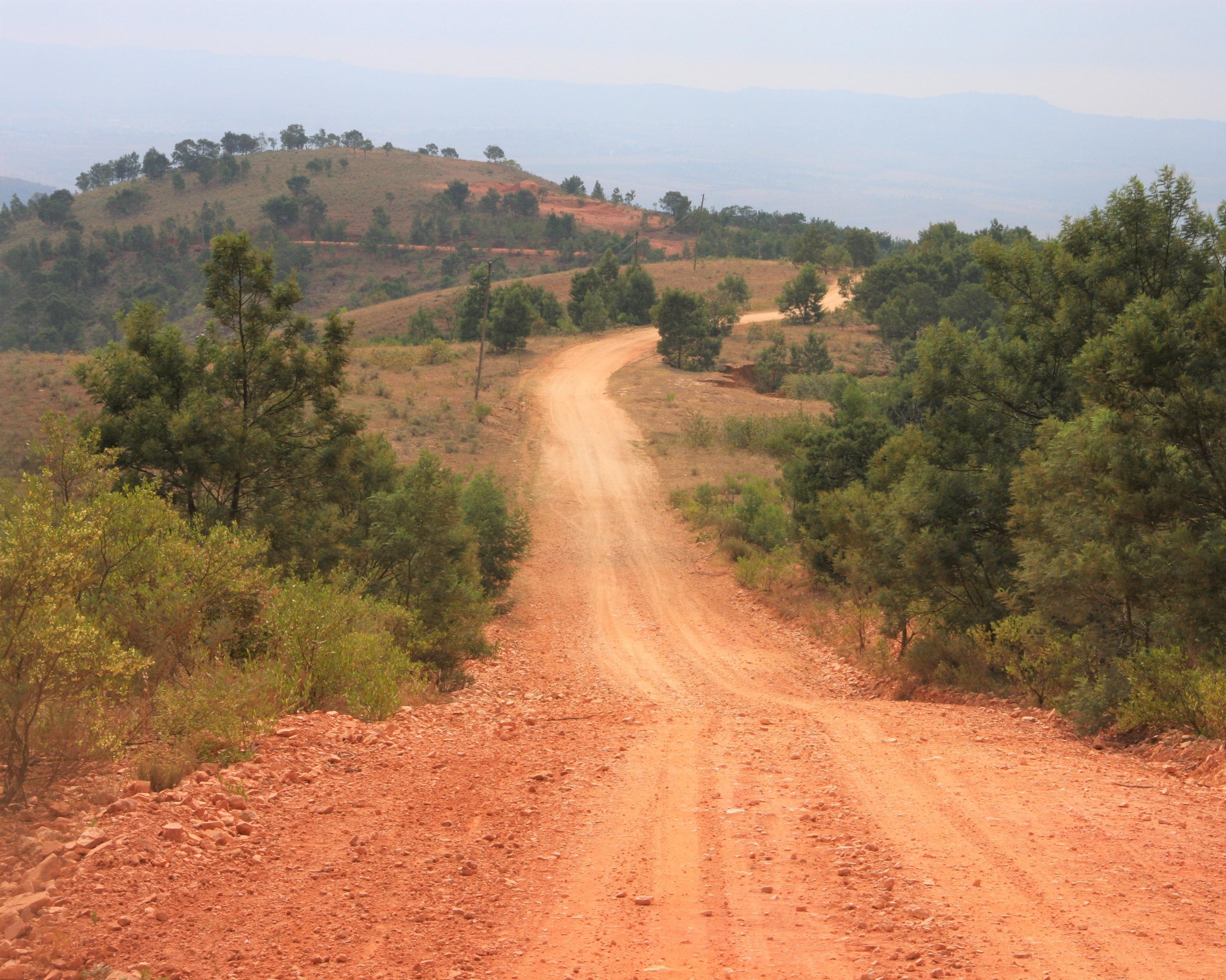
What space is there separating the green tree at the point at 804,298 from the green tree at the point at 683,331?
15501 mm

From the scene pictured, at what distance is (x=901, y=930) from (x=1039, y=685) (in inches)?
272

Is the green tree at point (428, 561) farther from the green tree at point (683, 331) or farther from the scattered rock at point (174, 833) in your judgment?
the green tree at point (683, 331)

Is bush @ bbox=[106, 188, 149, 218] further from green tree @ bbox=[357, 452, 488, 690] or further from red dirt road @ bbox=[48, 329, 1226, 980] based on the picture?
red dirt road @ bbox=[48, 329, 1226, 980]

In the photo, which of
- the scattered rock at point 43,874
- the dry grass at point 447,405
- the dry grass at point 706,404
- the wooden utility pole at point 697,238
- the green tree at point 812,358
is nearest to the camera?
the scattered rock at point 43,874

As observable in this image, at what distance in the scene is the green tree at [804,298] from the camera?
6488cm

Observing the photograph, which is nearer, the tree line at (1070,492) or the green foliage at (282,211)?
the tree line at (1070,492)

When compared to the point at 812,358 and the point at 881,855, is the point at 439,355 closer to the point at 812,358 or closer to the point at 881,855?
the point at 812,358

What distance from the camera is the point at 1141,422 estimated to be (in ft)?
29.1

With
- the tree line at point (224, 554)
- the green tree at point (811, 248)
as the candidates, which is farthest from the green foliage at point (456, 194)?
the tree line at point (224, 554)

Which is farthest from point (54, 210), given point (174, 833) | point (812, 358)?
point (174, 833)

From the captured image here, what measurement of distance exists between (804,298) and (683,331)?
17.9m

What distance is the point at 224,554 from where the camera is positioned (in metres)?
7.25

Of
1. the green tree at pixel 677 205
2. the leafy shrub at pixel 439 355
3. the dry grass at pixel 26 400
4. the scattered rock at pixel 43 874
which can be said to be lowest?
the dry grass at pixel 26 400

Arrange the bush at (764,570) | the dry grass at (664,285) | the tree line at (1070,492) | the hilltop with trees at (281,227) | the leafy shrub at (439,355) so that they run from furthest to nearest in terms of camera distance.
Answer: the hilltop with trees at (281,227) → the dry grass at (664,285) → the leafy shrub at (439,355) → the bush at (764,570) → the tree line at (1070,492)
